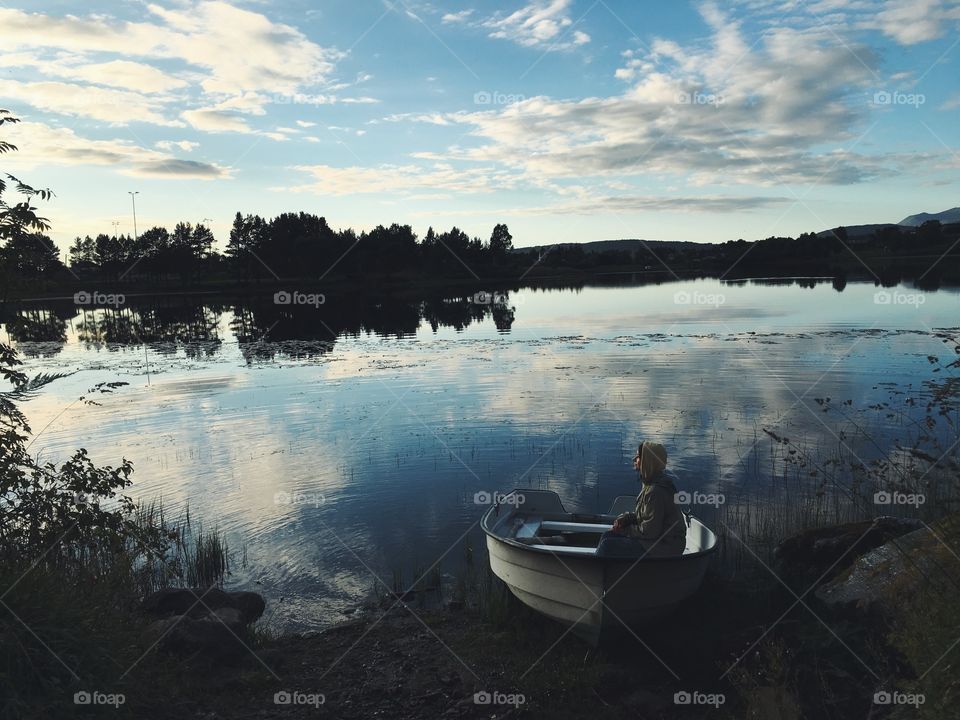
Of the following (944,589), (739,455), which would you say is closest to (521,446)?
(739,455)

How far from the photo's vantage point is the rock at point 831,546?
10773mm

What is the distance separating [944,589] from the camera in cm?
707

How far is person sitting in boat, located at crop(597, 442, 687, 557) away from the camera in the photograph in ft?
31.6

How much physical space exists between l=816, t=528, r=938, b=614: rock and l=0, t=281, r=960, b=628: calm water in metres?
5.47

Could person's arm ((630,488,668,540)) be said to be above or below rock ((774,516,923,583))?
above

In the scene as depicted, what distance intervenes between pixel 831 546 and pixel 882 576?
1907 mm

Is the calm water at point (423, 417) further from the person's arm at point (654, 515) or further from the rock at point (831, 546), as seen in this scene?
the person's arm at point (654, 515)

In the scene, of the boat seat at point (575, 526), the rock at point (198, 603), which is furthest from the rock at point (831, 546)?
the rock at point (198, 603)

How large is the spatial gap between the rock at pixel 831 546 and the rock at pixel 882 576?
0.52 metres

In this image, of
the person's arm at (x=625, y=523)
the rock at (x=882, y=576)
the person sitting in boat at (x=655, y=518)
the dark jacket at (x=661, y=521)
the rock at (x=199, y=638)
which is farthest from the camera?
the person's arm at (x=625, y=523)

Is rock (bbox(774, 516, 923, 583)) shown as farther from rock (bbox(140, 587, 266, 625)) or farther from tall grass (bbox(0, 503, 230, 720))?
tall grass (bbox(0, 503, 230, 720))

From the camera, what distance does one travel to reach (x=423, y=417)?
23719 mm

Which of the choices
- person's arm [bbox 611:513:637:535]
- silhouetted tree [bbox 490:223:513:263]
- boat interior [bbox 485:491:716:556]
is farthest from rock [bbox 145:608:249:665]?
silhouetted tree [bbox 490:223:513:263]

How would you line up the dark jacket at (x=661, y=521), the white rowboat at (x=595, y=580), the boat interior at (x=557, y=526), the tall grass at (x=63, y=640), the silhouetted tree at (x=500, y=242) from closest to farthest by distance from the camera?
the tall grass at (x=63, y=640) < the white rowboat at (x=595, y=580) < the dark jacket at (x=661, y=521) < the boat interior at (x=557, y=526) < the silhouetted tree at (x=500, y=242)
